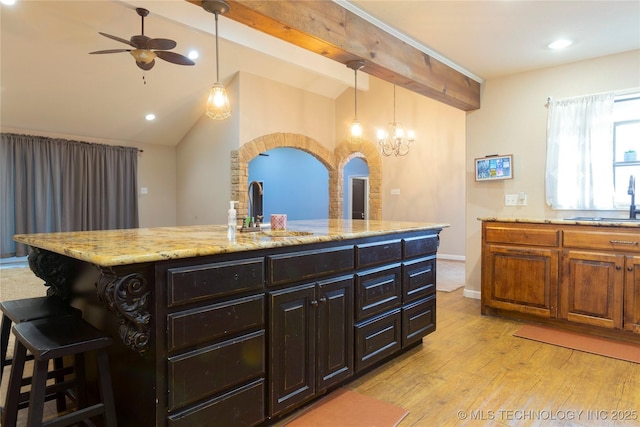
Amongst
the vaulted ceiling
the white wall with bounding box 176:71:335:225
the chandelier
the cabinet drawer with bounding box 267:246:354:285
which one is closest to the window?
the vaulted ceiling

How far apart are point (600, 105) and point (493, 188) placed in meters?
1.14

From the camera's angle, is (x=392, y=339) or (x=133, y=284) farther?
(x=392, y=339)

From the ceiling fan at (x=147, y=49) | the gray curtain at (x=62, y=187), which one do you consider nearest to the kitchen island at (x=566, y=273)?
the ceiling fan at (x=147, y=49)

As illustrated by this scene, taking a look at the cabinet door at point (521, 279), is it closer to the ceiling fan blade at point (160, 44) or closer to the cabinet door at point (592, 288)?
the cabinet door at point (592, 288)

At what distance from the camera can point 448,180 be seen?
271 inches

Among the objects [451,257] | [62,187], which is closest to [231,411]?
[451,257]

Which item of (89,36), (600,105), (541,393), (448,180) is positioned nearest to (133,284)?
(541,393)

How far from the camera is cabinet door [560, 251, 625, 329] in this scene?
2834 millimetres

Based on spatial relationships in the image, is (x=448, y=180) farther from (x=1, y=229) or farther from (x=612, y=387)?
(x=1, y=229)

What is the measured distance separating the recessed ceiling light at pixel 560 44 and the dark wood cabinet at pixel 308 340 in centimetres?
260

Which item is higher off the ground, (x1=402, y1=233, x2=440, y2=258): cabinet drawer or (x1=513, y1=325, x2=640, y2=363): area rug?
(x1=402, y1=233, x2=440, y2=258): cabinet drawer

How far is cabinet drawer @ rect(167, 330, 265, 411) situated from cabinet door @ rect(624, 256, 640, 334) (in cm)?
276

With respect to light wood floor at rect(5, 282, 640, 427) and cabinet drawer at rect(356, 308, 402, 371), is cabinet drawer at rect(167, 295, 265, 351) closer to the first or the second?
cabinet drawer at rect(356, 308, 402, 371)

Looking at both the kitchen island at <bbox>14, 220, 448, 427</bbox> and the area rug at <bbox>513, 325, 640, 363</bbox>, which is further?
the area rug at <bbox>513, 325, 640, 363</bbox>
